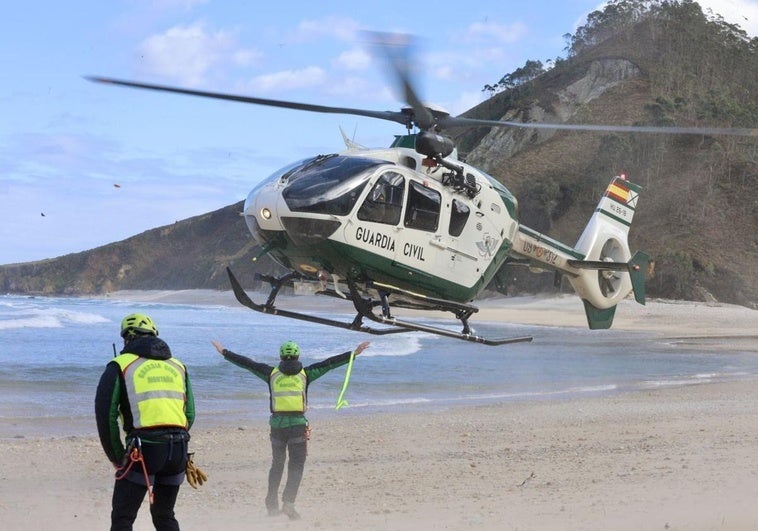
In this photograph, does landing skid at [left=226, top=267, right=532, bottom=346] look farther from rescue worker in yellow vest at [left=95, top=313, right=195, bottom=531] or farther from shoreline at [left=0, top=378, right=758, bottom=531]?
rescue worker in yellow vest at [left=95, top=313, right=195, bottom=531]

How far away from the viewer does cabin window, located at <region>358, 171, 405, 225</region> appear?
10.8 meters

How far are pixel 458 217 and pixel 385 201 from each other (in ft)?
4.32

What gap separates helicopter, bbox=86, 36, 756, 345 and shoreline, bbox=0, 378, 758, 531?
1.70m

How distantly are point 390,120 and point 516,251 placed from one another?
323 cm

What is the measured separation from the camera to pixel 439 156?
11336 millimetres

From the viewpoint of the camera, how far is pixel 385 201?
35.9 feet

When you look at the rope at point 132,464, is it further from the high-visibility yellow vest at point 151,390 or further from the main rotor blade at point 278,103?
the main rotor blade at point 278,103

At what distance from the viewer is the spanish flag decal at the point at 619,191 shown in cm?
1598

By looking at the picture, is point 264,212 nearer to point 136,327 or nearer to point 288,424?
point 288,424

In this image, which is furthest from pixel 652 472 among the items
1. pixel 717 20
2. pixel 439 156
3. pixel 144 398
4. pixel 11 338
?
pixel 717 20

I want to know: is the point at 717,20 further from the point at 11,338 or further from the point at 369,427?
the point at 369,427

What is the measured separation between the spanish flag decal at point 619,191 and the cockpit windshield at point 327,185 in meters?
6.50

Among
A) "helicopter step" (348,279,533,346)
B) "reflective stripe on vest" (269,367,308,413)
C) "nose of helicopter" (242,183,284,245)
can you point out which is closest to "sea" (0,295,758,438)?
"helicopter step" (348,279,533,346)

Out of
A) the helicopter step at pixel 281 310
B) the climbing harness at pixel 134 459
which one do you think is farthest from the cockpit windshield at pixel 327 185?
the climbing harness at pixel 134 459
